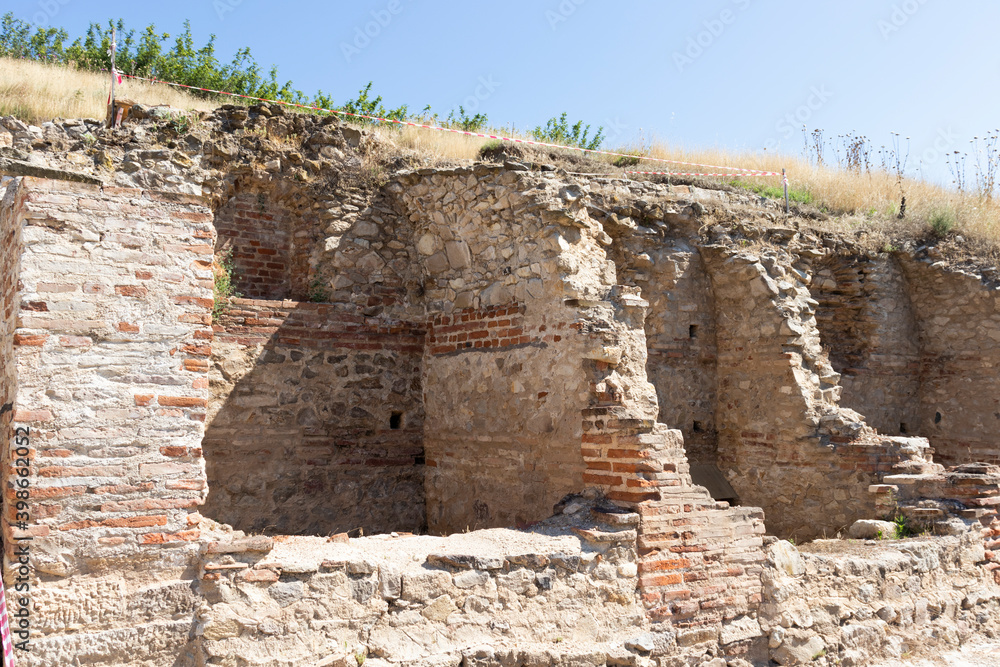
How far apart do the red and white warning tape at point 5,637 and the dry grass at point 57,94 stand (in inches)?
175

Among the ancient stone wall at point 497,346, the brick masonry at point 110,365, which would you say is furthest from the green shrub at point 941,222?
the brick masonry at point 110,365

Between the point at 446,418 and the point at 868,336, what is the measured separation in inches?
245

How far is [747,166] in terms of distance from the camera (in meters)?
13.1

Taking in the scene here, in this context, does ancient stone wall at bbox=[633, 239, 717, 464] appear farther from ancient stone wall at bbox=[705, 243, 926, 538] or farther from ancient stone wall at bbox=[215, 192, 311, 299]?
ancient stone wall at bbox=[215, 192, 311, 299]

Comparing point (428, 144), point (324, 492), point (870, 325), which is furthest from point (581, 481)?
point (870, 325)

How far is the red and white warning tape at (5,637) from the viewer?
3.56 m

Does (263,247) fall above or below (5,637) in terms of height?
above

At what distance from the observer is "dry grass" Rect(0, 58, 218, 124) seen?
6852mm

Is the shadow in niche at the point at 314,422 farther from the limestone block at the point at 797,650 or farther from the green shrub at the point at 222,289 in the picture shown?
the limestone block at the point at 797,650

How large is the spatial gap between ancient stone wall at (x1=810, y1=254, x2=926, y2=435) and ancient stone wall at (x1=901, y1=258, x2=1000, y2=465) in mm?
271

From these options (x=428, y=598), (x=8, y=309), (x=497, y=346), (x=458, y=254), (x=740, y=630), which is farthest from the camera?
(x=458, y=254)

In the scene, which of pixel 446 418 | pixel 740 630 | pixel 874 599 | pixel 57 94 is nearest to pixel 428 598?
pixel 740 630

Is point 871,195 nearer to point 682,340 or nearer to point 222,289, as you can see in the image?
point 682,340

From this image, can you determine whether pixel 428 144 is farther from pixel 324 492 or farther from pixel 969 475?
pixel 969 475
